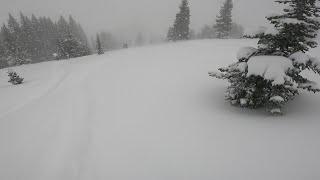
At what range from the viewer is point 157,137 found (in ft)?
27.9

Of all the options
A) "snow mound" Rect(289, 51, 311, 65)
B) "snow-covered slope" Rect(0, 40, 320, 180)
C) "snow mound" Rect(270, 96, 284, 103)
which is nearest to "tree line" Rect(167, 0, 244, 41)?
"snow-covered slope" Rect(0, 40, 320, 180)

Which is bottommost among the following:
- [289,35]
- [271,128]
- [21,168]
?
[21,168]

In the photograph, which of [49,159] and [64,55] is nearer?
[49,159]

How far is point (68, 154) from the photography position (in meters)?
8.14

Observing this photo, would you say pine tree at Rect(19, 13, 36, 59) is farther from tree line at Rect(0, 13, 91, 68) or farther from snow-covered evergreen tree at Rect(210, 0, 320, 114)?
snow-covered evergreen tree at Rect(210, 0, 320, 114)

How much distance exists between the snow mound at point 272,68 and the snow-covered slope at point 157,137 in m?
1.79

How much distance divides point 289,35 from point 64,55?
162 feet

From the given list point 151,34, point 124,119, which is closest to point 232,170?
point 124,119

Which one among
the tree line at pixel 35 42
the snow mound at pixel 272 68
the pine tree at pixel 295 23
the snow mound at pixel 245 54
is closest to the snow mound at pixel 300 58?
the snow mound at pixel 272 68

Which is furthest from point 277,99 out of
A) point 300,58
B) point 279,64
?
point 300,58

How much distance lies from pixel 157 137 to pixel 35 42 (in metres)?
68.1

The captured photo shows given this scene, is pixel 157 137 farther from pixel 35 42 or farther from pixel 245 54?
pixel 35 42

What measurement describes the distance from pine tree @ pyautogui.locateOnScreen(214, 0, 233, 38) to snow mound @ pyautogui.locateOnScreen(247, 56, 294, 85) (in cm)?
4578

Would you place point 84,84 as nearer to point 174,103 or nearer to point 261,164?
point 174,103
